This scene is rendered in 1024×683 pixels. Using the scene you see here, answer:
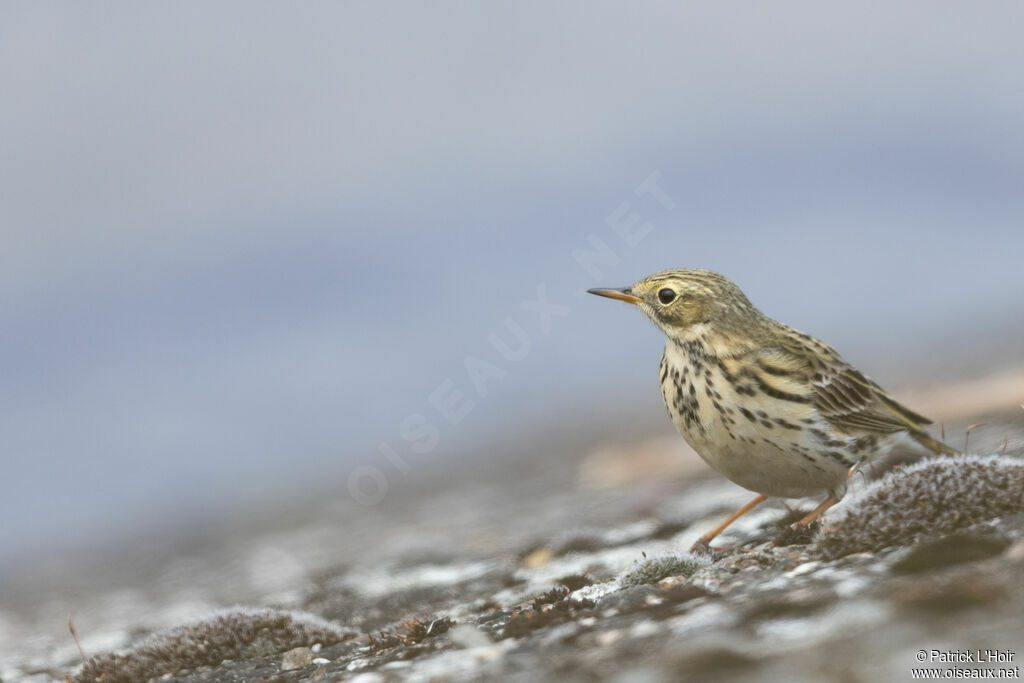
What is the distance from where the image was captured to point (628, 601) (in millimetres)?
7785

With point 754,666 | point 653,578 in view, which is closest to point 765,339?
point 653,578

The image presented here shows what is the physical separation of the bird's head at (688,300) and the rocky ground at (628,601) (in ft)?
7.01

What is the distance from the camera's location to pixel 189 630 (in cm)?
962

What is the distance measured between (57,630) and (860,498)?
13104mm

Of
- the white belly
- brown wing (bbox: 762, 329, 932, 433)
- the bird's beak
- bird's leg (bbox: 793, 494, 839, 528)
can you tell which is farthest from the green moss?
the bird's beak

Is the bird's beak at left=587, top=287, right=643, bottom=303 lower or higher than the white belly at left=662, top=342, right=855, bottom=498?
higher

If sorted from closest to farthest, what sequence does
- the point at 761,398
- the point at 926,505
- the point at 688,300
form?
the point at 926,505, the point at 761,398, the point at 688,300

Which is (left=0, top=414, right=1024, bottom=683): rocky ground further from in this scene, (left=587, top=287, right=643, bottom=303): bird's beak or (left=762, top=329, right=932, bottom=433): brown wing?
(left=587, top=287, right=643, bottom=303): bird's beak

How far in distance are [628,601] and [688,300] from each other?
10.9ft

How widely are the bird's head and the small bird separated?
0.04 feet

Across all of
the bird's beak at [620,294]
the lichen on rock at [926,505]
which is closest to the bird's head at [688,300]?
the bird's beak at [620,294]

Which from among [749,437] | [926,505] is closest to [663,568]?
[749,437]

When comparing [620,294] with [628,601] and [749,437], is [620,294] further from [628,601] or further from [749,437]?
[628,601]

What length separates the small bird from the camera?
8781 millimetres
